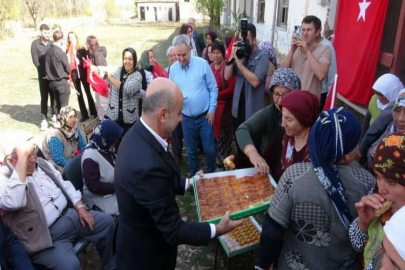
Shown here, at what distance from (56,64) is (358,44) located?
560 cm

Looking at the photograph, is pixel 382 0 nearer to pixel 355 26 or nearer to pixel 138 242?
pixel 355 26

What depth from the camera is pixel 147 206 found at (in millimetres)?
1621

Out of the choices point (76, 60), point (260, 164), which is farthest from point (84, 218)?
point (76, 60)

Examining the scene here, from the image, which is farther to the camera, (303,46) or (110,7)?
(110,7)

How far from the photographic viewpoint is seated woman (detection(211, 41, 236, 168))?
4559 millimetres

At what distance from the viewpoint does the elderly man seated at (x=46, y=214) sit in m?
2.33

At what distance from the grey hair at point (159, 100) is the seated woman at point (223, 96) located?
291cm

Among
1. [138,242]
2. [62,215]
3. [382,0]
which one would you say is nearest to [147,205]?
[138,242]

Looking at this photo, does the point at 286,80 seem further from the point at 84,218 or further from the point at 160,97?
the point at 84,218

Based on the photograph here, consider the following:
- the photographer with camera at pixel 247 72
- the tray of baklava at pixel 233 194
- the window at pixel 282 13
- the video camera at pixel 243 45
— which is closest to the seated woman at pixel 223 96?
the photographer with camera at pixel 247 72

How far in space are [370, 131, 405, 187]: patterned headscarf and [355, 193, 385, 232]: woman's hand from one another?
0.11 m

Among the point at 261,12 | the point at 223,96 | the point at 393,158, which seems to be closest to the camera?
the point at 393,158

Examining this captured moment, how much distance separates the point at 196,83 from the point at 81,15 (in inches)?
1979

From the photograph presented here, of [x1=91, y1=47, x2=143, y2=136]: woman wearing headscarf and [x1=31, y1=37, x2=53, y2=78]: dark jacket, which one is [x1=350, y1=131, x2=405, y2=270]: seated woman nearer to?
[x1=91, y1=47, x2=143, y2=136]: woman wearing headscarf
